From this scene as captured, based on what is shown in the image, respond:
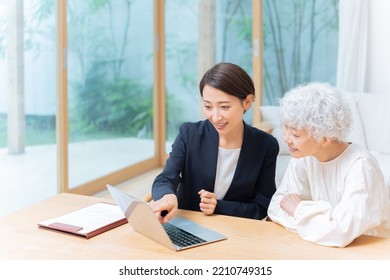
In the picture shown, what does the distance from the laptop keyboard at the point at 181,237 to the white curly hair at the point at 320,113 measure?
Result: 1.48ft

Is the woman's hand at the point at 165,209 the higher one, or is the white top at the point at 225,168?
the white top at the point at 225,168

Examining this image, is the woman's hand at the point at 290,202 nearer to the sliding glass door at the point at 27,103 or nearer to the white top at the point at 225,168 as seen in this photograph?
the white top at the point at 225,168

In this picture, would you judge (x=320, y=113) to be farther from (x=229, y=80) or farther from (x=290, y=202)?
(x=229, y=80)

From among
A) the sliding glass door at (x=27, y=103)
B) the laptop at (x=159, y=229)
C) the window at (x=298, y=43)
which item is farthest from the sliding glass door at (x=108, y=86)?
the laptop at (x=159, y=229)

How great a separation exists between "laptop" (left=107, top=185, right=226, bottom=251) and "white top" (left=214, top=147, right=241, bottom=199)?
0.41 metres

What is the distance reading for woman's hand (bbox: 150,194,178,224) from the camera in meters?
1.91

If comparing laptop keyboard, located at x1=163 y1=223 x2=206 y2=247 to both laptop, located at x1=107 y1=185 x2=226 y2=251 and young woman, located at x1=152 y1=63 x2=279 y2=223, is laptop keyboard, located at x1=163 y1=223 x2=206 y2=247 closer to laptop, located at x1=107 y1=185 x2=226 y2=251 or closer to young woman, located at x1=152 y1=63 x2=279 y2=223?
laptop, located at x1=107 y1=185 x2=226 y2=251

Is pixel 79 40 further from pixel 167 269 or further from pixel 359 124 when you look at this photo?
pixel 167 269

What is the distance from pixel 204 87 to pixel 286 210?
0.55 meters

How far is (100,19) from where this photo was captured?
460 centimetres

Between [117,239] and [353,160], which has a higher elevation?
[353,160]

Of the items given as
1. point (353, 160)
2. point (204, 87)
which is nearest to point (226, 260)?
point (353, 160)

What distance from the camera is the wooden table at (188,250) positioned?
5.29ft

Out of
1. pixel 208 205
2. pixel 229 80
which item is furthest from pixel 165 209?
pixel 229 80
